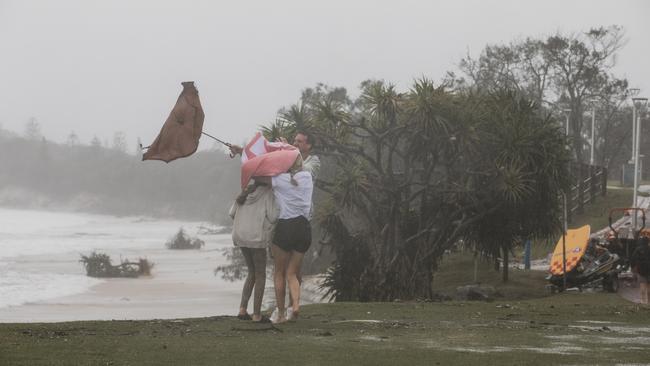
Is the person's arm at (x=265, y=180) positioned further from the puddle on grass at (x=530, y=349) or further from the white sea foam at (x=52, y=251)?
the white sea foam at (x=52, y=251)

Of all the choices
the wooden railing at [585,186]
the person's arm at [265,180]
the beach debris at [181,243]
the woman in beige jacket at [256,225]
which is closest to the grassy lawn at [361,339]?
the woman in beige jacket at [256,225]

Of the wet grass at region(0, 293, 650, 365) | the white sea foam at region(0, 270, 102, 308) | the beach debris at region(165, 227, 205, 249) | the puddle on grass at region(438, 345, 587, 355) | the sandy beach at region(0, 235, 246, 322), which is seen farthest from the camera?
the beach debris at region(165, 227, 205, 249)

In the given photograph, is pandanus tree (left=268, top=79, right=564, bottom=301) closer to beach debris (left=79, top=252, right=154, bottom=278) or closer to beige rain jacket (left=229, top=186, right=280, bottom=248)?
beige rain jacket (left=229, top=186, right=280, bottom=248)

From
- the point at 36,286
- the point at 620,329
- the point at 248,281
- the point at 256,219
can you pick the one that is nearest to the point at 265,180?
the point at 256,219

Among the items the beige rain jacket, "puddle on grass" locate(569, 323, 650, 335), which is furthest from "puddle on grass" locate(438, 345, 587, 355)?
the beige rain jacket

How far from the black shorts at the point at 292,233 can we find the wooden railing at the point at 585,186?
33.0 m

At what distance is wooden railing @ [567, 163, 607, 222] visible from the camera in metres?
45.3

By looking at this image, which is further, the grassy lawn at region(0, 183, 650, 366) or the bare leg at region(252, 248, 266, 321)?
the bare leg at region(252, 248, 266, 321)

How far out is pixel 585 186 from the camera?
47.7 metres

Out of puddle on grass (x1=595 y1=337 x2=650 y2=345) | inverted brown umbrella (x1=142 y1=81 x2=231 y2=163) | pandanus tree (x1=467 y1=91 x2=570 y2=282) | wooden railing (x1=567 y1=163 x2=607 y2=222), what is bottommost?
puddle on grass (x1=595 y1=337 x2=650 y2=345)

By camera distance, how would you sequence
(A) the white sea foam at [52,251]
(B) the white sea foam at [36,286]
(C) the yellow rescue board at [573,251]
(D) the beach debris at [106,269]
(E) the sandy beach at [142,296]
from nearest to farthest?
(C) the yellow rescue board at [573,251] → (E) the sandy beach at [142,296] → (B) the white sea foam at [36,286] → (A) the white sea foam at [52,251] → (D) the beach debris at [106,269]

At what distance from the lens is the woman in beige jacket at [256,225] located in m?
11.2

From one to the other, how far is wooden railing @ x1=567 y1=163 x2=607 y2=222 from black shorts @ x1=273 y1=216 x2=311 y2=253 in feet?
108

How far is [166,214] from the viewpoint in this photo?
513 ft
